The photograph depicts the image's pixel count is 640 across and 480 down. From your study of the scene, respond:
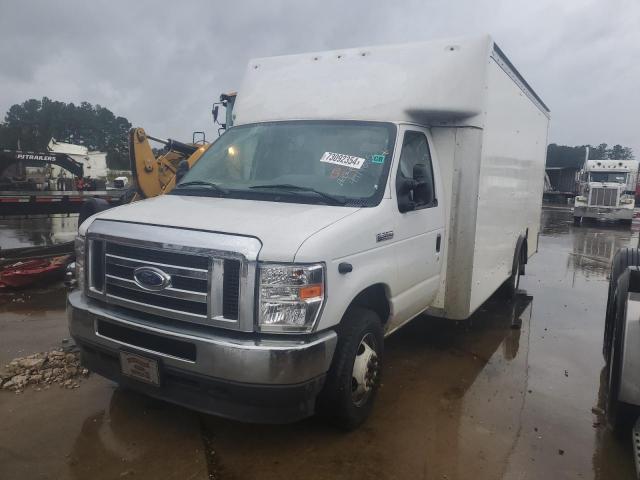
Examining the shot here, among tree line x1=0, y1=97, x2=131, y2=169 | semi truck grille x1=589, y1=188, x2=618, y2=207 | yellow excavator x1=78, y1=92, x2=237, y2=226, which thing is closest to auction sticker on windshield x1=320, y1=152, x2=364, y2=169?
yellow excavator x1=78, y1=92, x2=237, y2=226

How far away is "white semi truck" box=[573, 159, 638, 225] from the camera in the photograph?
21.4m

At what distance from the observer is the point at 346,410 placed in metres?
3.53

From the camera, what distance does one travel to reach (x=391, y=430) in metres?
3.81

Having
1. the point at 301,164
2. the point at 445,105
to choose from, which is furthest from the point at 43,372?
the point at 445,105

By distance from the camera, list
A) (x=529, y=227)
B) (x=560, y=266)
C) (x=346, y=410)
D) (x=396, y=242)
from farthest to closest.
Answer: (x=560, y=266) < (x=529, y=227) < (x=396, y=242) < (x=346, y=410)

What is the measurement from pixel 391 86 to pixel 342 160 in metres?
0.96

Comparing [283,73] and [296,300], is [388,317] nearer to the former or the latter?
[296,300]

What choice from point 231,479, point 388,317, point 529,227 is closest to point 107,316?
point 231,479

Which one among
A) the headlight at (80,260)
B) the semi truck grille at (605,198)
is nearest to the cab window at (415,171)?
the headlight at (80,260)

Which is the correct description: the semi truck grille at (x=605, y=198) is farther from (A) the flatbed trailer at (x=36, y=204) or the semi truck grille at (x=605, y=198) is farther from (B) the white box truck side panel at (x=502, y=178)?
(A) the flatbed trailer at (x=36, y=204)

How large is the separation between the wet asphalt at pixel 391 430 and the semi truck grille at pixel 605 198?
60.9ft

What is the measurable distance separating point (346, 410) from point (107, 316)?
5.74ft

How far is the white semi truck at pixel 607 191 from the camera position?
2139cm

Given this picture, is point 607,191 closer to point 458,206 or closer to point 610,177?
point 610,177
